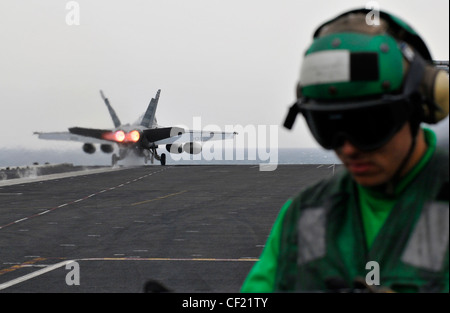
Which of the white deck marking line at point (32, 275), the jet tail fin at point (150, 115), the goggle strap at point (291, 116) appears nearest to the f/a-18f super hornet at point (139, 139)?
the jet tail fin at point (150, 115)

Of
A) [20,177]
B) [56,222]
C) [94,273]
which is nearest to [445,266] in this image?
[94,273]

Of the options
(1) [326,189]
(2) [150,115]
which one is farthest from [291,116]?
(2) [150,115]

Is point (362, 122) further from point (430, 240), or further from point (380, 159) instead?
point (430, 240)

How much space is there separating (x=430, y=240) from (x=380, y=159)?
32 centimetres

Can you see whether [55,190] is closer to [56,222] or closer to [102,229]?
[56,222]

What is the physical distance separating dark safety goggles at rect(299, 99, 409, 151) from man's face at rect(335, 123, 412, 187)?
0.04 meters

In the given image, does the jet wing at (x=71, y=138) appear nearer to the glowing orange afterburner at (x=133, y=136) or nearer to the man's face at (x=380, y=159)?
the glowing orange afterburner at (x=133, y=136)

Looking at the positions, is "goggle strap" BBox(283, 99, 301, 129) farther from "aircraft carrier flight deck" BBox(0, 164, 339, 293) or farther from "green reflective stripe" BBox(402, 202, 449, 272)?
"aircraft carrier flight deck" BBox(0, 164, 339, 293)

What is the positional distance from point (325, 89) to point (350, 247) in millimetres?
587

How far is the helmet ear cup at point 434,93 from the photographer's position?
98.8 inches

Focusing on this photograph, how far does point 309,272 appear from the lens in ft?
8.36

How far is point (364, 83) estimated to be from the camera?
234 centimetres

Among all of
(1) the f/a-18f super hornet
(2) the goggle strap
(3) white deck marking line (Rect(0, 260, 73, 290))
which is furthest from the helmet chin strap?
(1) the f/a-18f super hornet
